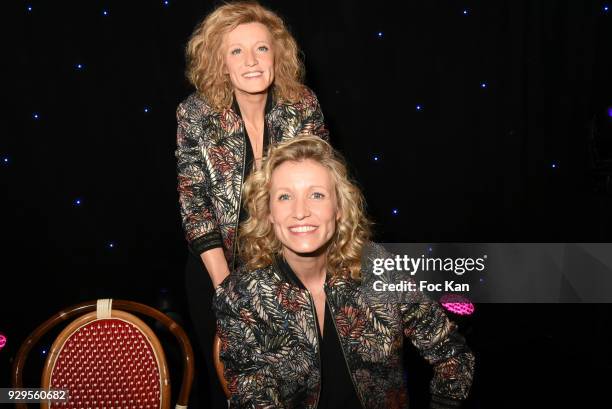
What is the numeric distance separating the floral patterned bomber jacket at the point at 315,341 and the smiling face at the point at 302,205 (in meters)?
0.13

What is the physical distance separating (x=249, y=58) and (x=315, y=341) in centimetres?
90

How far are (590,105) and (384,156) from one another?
1.03 meters

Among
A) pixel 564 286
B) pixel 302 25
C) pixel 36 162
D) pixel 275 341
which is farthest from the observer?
pixel 564 286

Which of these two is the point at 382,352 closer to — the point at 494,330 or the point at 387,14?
the point at 387,14

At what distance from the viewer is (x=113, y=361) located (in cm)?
179

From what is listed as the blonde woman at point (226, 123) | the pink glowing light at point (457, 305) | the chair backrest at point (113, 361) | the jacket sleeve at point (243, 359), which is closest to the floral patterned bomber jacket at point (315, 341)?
the jacket sleeve at point (243, 359)

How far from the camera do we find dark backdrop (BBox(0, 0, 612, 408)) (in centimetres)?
301

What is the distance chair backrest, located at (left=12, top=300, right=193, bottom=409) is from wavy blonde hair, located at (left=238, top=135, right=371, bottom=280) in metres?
0.34

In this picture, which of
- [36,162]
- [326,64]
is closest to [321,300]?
[326,64]

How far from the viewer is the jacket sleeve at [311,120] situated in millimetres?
2119

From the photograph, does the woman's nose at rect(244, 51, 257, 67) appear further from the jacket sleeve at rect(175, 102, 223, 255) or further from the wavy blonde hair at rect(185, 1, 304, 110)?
the jacket sleeve at rect(175, 102, 223, 255)

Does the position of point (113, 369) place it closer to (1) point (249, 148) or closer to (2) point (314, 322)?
(2) point (314, 322)

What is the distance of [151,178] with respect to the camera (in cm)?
319

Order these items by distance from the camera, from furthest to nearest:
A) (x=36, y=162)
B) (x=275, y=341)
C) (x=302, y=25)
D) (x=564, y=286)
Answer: (x=564, y=286) < (x=36, y=162) < (x=302, y=25) < (x=275, y=341)
